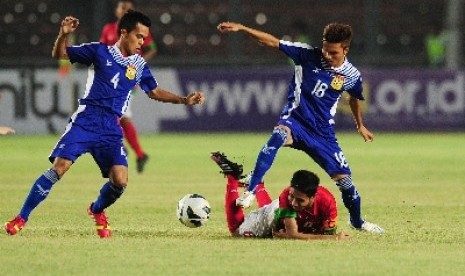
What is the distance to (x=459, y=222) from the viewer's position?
1220 centimetres

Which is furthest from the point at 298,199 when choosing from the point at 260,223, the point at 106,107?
the point at 106,107

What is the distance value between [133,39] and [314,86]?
1.67 metres

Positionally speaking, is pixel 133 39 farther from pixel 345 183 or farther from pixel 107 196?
pixel 345 183

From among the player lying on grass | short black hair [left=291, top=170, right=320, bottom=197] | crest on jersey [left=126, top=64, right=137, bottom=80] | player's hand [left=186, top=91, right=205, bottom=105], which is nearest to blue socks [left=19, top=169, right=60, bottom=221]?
crest on jersey [left=126, top=64, right=137, bottom=80]

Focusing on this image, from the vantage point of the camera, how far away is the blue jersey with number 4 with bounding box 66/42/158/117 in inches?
425

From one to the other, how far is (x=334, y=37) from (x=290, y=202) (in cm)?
170

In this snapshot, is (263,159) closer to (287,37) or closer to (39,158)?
(39,158)

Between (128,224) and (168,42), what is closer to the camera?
(128,224)

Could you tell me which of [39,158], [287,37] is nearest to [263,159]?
[39,158]

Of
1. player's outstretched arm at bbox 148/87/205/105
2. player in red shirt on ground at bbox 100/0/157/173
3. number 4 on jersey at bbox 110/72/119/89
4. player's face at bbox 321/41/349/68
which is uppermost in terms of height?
player's face at bbox 321/41/349/68

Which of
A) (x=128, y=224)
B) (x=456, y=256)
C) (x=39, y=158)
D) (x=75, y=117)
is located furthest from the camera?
(x=39, y=158)

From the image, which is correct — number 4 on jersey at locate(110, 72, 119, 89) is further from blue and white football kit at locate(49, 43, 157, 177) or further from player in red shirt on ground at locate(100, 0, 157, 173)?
player in red shirt on ground at locate(100, 0, 157, 173)

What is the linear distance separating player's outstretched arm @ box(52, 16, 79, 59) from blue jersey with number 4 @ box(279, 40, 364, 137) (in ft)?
6.40

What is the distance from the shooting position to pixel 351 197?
1130cm
